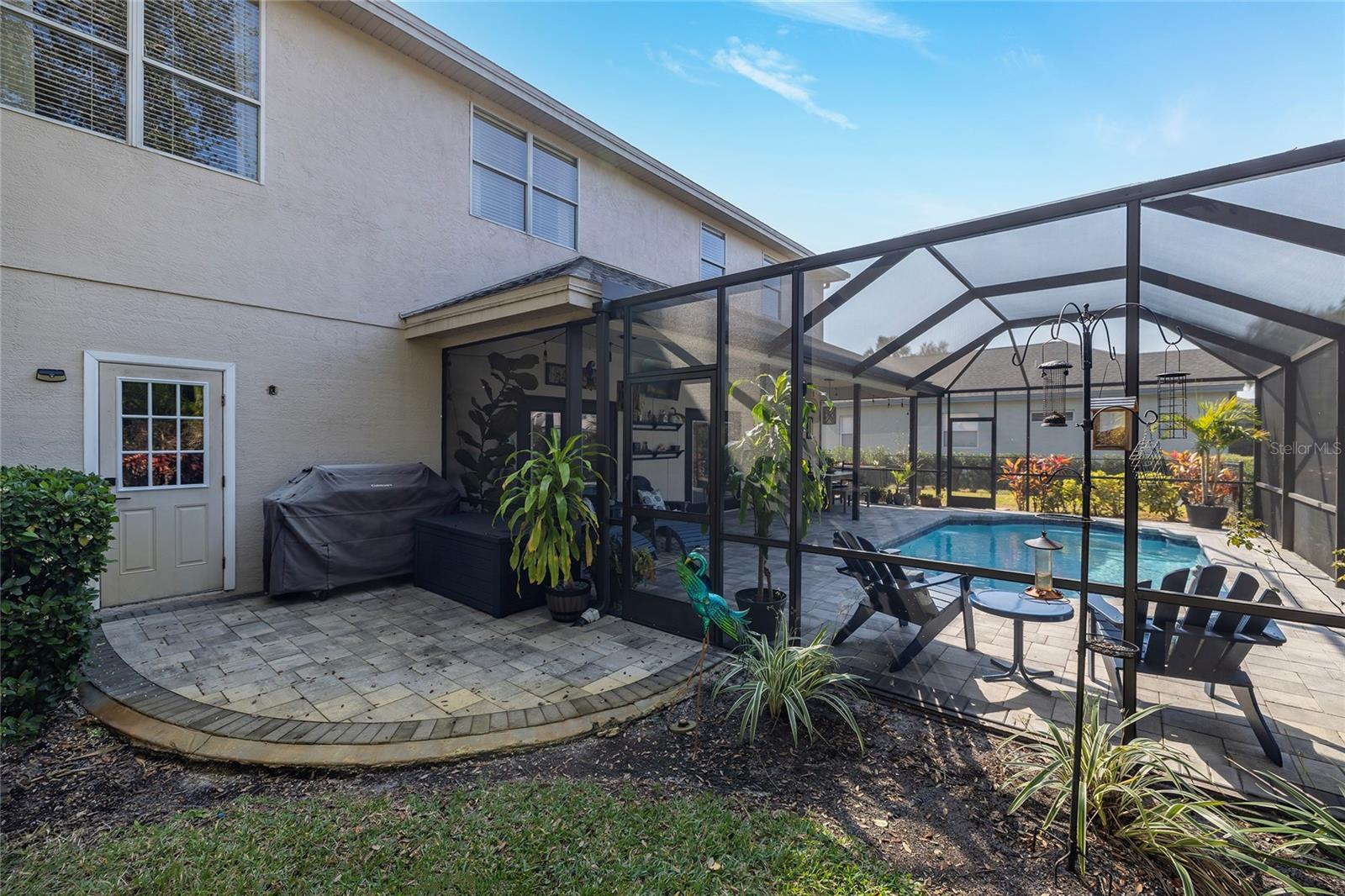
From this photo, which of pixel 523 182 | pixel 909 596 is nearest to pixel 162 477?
pixel 523 182

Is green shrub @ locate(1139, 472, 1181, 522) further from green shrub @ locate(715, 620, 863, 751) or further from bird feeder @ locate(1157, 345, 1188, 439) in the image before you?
A: green shrub @ locate(715, 620, 863, 751)

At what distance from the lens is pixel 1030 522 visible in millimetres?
3633

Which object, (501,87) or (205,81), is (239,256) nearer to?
(205,81)

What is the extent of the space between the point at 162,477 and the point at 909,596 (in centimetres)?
658

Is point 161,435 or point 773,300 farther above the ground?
point 773,300

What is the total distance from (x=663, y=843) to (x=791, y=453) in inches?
99.0

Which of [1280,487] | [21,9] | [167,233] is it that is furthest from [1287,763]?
[21,9]

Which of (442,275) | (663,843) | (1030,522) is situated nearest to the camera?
(663,843)

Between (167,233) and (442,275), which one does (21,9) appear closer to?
(167,233)

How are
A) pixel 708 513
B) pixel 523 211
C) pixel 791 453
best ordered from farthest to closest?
pixel 523 211 < pixel 708 513 < pixel 791 453

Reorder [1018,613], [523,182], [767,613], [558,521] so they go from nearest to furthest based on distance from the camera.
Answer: [1018,613] → [767,613] → [558,521] → [523,182]

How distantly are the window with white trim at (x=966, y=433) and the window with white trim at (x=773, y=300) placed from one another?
112 inches

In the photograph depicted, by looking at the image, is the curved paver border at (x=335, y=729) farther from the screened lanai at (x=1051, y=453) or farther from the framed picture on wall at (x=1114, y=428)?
the framed picture on wall at (x=1114, y=428)

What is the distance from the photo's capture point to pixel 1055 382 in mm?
3000
